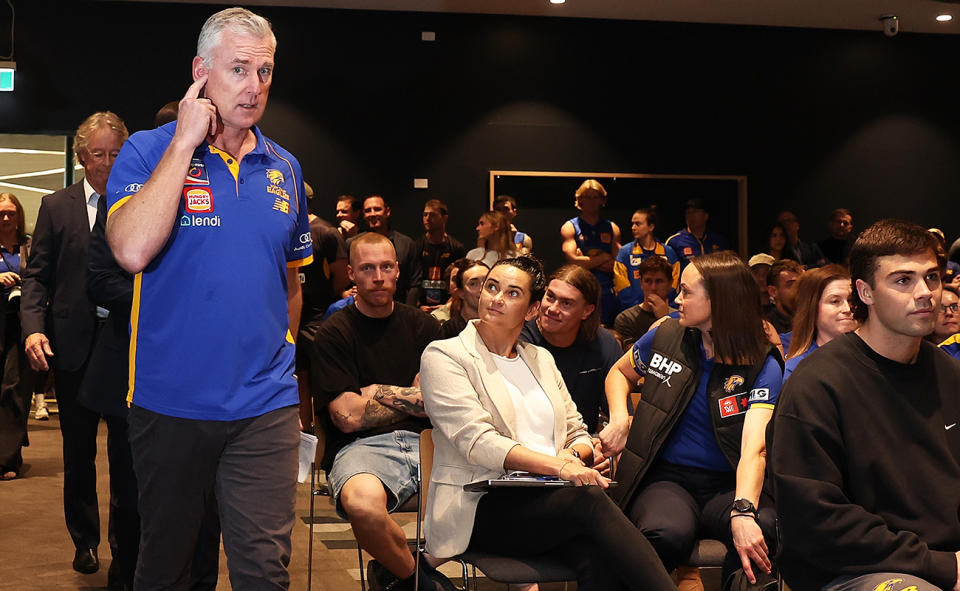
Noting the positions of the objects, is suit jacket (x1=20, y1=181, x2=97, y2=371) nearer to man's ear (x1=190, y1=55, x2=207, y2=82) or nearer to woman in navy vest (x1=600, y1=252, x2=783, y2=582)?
man's ear (x1=190, y1=55, x2=207, y2=82)

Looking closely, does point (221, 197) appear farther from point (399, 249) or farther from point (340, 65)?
point (340, 65)

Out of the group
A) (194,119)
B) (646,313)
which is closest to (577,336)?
(194,119)

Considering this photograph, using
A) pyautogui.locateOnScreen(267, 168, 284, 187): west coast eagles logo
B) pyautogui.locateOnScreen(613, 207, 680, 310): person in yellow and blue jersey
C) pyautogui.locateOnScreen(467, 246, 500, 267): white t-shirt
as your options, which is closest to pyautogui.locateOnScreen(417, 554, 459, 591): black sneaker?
pyautogui.locateOnScreen(267, 168, 284, 187): west coast eagles logo

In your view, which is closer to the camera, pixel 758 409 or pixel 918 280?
pixel 918 280

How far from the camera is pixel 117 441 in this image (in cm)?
360

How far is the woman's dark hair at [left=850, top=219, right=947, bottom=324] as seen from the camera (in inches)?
96.0

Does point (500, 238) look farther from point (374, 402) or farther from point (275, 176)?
point (275, 176)

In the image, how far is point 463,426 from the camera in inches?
124

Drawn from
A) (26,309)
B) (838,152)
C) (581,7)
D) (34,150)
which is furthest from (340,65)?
(26,309)

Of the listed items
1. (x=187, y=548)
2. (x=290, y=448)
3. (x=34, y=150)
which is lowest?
(x=187, y=548)

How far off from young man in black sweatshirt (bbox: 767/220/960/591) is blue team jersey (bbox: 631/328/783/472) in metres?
0.98

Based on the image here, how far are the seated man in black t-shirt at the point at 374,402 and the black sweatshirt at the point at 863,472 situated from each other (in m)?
1.53

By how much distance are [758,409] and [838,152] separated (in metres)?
8.77

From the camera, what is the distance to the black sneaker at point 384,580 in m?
3.57
